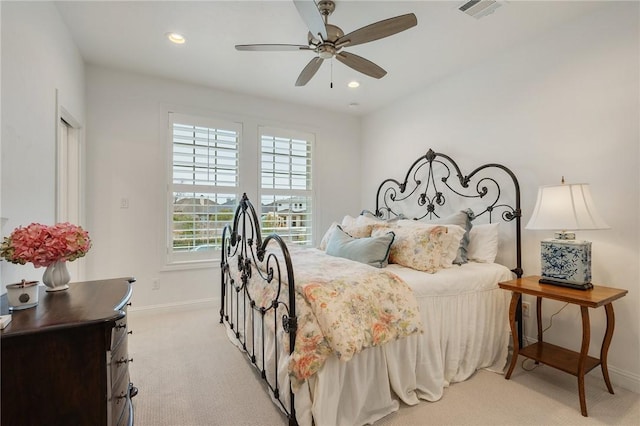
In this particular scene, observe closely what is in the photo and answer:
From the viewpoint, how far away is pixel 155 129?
3570 millimetres

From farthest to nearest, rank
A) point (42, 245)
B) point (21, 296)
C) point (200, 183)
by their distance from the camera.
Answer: point (200, 183) < point (42, 245) < point (21, 296)

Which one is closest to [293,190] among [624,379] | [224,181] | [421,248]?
[224,181]

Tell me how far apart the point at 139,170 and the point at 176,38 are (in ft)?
5.01

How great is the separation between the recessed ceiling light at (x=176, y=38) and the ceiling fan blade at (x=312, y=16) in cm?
138

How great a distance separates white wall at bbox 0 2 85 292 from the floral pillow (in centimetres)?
245

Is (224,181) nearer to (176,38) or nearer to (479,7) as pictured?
(176,38)

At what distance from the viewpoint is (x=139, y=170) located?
3.50 meters

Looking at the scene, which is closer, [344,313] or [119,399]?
[119,399]

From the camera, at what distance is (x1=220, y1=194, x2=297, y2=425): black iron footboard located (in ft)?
5.52

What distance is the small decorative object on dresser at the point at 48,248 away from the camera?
1311 mm

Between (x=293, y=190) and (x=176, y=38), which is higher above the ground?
(x=176, y=38)

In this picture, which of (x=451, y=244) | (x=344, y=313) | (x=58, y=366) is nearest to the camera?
(x=58, y=366)

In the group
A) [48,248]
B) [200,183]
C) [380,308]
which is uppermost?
[200,183]

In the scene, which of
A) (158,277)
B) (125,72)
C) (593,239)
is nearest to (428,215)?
(593,239)
